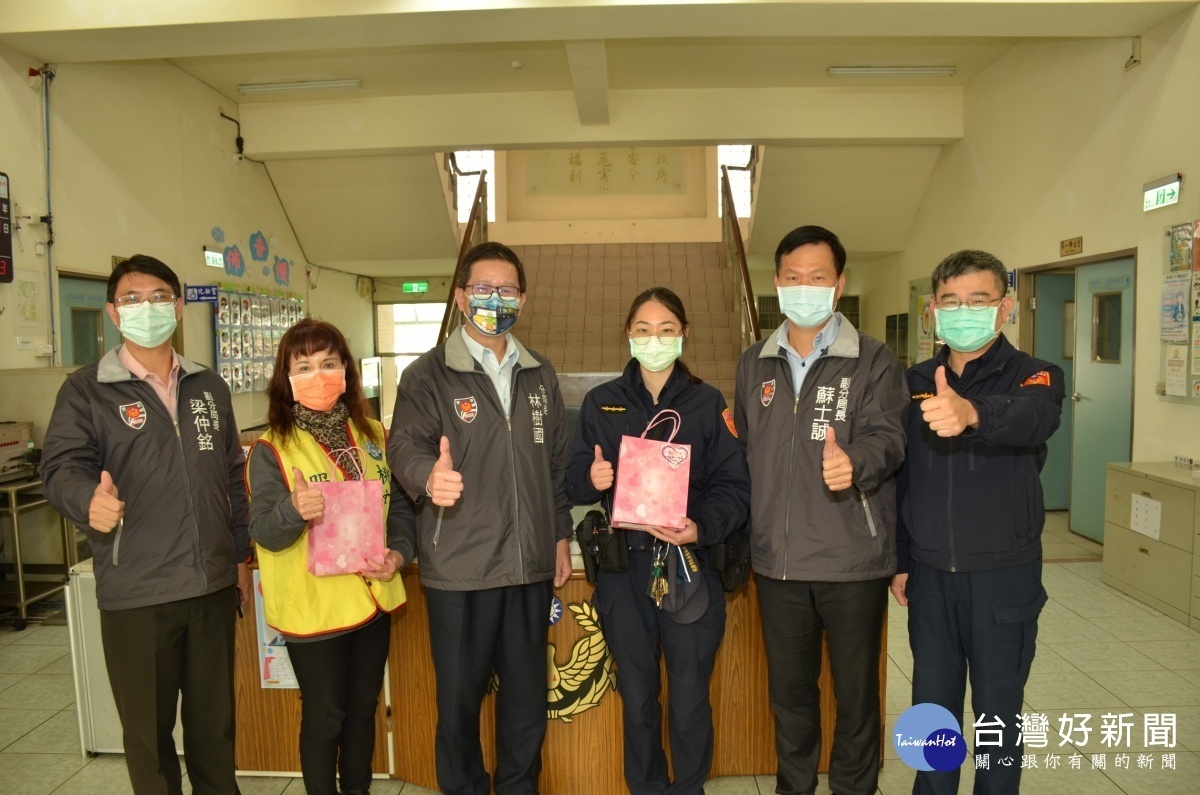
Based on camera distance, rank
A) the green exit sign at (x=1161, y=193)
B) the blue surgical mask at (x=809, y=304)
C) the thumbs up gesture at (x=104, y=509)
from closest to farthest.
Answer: the thumbs up gesture at (x=104, y=509) < the blue surgical mask at (x=809, y=304) < the green exit sign at (x=1161, y=193)

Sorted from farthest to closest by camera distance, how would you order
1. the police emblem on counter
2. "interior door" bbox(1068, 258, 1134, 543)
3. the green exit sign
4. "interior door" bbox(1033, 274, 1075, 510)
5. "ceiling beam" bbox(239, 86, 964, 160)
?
"ceiling beam" bbox(239, 86, 964, 160)
"interior door" bbox(1033, 274, 1075, 510)
"interior door" bbox(1068, 258, 1134, 543)
the green exit sign
the police emblem on counter

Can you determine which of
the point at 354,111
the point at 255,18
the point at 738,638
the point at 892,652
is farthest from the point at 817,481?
the point at 354,111

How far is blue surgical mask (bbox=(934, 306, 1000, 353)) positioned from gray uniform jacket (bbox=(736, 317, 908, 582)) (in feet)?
0.59

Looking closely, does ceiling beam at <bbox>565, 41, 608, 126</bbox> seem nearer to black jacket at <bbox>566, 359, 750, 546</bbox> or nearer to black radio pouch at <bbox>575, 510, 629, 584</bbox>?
black jacket at <bbox>566, 359, 750, 546</bbox>

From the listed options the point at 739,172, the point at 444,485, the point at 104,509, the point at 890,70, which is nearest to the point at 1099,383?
the point at 890,70

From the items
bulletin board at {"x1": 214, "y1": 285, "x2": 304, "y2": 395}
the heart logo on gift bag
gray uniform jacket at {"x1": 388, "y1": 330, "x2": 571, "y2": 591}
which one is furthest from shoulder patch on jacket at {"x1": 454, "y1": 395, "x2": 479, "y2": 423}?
bulletin board at {"x1": 214, "y1": 285, "x2": 304, "y2": 395}

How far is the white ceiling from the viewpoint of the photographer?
15.8 ft

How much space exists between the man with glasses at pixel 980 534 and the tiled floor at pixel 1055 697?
Answer: 0.71m

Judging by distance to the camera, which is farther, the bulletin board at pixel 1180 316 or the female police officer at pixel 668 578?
the bulletin board at pixel 1180 316

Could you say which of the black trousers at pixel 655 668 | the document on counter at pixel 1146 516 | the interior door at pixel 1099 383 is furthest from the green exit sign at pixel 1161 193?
the black trousers at pixel 655 668

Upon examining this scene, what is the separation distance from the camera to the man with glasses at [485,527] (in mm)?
2168

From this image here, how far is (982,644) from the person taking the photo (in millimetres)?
2084

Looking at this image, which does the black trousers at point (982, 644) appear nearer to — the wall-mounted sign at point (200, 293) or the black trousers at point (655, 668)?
the black trousers at point (655, 668)

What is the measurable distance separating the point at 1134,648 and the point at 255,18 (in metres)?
6.38
